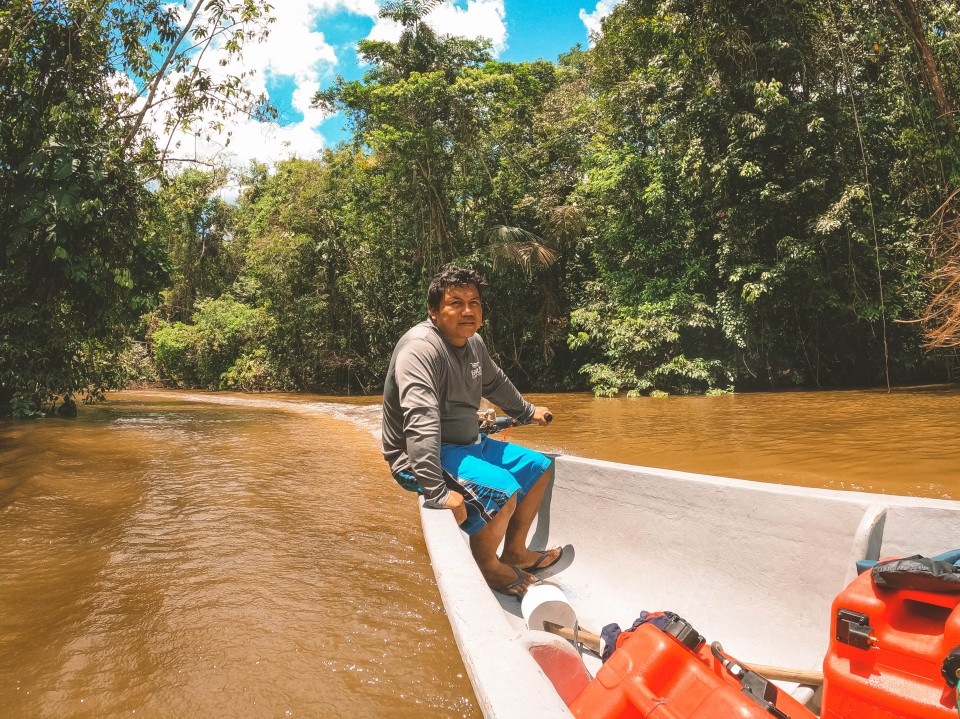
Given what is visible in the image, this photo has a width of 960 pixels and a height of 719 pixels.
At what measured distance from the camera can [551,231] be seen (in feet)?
51.2

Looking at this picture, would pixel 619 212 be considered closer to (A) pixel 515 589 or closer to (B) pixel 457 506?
(A) pixel 515 589

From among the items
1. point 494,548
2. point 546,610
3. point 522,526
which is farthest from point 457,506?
point 522,526

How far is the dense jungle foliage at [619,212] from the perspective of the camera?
→ 1047 centimetres

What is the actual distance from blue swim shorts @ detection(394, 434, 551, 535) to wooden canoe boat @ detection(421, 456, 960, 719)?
0.24 m

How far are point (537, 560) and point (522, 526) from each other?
0.22m

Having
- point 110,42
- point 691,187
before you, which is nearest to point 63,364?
point 110,42

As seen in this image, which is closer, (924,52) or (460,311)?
(460,311)

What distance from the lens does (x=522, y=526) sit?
2.92 meters

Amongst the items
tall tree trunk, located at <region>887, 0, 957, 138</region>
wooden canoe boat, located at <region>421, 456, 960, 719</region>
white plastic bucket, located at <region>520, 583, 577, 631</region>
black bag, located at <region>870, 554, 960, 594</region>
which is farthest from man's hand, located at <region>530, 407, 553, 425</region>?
tall tree trunk, located at <region>887, 0, 957, 138</region>

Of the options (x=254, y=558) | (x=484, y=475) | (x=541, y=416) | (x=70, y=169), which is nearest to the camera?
(x=484, y=475)

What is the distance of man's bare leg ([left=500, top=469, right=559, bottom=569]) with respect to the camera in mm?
2924

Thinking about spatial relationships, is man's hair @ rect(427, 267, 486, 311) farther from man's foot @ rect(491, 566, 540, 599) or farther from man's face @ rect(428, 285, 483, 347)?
man's foot @ rect(491, 566, 540, 599)

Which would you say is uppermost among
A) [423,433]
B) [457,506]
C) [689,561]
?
[423,433]

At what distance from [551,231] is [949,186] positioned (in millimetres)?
8287
